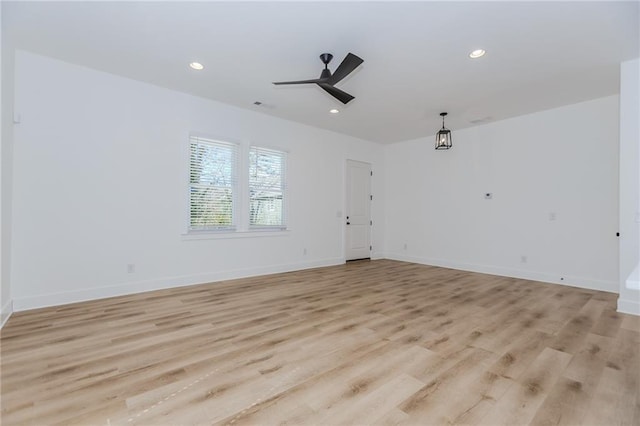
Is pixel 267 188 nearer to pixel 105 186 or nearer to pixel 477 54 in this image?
pixel 105 186

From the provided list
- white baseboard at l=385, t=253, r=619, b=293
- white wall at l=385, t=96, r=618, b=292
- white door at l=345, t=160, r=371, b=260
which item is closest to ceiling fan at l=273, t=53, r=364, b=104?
white door at l=345, t=160, r=371, b=260

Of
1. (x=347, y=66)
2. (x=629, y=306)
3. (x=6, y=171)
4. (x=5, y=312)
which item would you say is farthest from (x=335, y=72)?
(x=629, y=306)

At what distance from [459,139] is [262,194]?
167 inches

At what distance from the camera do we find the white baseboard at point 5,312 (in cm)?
286

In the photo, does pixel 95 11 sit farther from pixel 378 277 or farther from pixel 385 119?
pixel 378 277

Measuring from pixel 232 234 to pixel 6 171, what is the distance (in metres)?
2.72

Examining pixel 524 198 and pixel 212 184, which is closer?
pixel 212 184

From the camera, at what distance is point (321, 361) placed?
89.0 inches

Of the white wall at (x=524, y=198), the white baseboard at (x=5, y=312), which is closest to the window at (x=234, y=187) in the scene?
the white baseboard at (x=5, y=312)

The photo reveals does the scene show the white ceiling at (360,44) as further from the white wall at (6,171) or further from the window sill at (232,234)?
the window sill at (232,234)

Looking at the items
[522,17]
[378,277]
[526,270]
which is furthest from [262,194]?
[526,270]

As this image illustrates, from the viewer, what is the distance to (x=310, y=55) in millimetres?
3260

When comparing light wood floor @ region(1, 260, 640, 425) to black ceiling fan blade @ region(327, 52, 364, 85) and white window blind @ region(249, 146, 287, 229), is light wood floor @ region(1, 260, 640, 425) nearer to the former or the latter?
white window blind @ region(249, 146, 287, 229)

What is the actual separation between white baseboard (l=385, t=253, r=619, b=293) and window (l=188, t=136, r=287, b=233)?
11.4 ft
